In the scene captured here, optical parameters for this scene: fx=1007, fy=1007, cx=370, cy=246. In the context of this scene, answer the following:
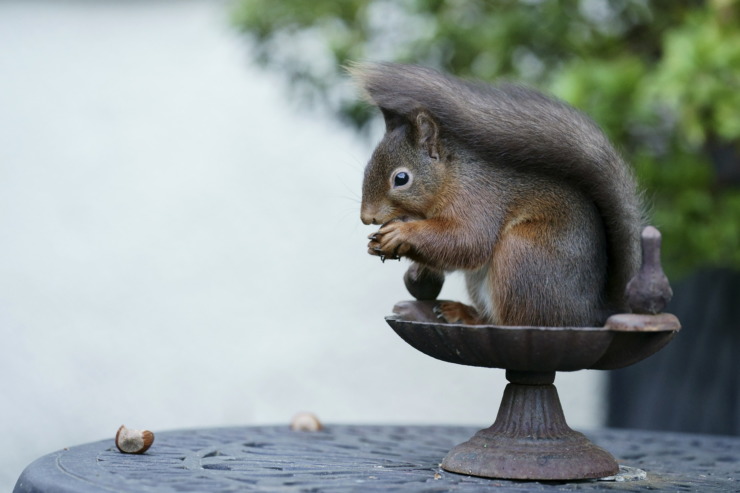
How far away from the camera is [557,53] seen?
2.54 meters

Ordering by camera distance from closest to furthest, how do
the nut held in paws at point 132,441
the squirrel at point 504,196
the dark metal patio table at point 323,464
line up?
the dark metal patio table at point 323,464
the squirrel at point 504,196
the nut held in paws at point 132,441

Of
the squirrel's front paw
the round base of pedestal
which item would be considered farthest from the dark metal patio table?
the squirrel's front paw

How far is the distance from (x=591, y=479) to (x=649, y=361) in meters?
2.11

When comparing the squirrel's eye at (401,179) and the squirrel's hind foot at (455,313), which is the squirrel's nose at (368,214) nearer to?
the squirrel's eye at (401,179)

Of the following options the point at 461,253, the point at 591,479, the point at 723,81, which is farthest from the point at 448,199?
the point at 723,81

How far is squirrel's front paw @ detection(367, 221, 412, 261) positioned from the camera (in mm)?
1300

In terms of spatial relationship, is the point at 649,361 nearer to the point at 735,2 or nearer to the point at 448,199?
the point at 735,2

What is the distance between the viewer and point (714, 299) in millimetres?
3154

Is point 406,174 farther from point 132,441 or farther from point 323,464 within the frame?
point 132,441

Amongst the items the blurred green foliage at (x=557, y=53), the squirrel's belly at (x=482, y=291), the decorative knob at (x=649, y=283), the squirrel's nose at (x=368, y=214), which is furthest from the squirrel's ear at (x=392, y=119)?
the blurred green foliage at (x=557, y=53)

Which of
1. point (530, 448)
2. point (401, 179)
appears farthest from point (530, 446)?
point (401, 179)

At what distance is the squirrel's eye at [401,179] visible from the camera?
1371 mm

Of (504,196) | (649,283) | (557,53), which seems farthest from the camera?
(557,53)

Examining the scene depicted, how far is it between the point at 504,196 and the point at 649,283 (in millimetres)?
227
